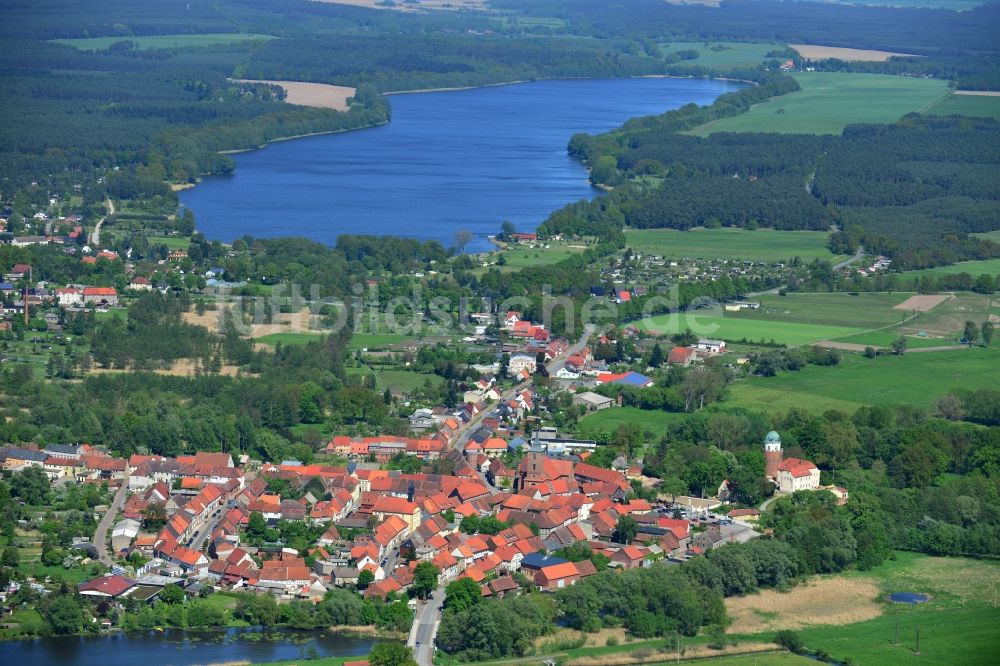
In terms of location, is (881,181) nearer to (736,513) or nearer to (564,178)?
(564,178)

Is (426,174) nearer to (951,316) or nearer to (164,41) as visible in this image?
(951,316)

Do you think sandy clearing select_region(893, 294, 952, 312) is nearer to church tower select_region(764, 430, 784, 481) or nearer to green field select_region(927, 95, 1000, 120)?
church tower select_region(764, 430, 784, 481)

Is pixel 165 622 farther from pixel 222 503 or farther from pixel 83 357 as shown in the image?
pixel 83 357

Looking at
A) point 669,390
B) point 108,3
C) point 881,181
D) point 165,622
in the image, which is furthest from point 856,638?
point 108,3

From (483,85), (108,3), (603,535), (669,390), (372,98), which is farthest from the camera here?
(108,3)

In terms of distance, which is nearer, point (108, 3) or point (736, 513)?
point (736, 513)

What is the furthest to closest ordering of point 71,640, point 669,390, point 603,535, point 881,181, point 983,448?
1. point 881,181
2. point 669,390
3. point 983,448
4. point 603,535
5. point 71,640

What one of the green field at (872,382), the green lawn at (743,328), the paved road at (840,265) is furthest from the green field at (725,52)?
the green field at (872,382)
